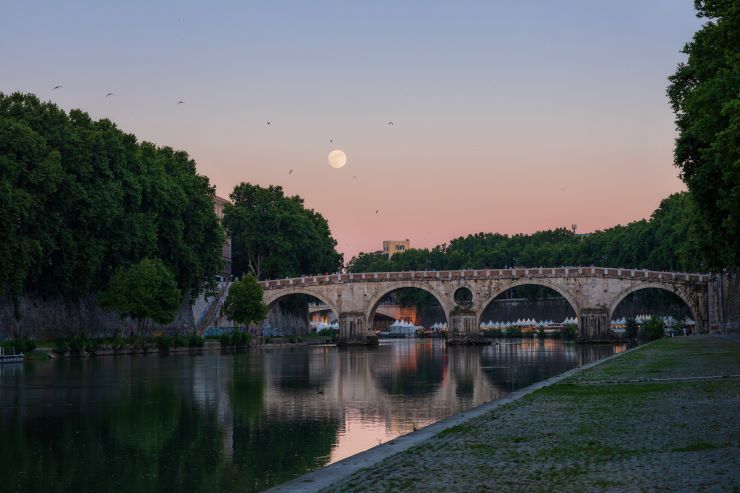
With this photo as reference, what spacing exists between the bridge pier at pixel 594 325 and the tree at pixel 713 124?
1952 inches

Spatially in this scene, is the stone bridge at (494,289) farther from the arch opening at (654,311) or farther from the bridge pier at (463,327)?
the arch opening at (654,311)

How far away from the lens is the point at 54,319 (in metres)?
67.6

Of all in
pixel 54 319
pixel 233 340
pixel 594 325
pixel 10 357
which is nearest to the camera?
pixel 10 357

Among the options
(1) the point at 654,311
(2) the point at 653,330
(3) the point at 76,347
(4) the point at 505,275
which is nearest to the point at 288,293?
(4) the point at 505,275

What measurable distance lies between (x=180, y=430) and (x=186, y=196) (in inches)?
2405

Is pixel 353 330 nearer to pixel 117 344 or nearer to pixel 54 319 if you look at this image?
pixel 54 319

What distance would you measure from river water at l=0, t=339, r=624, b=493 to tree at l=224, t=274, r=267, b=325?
4966 cm

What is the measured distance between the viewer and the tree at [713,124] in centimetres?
2669

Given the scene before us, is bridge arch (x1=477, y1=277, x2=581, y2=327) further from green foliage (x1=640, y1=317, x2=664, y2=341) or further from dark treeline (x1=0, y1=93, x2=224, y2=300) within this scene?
dark treeline (x1=0, y1=93, x2=224, y2=300)

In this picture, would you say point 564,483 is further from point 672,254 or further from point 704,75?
point 672,254

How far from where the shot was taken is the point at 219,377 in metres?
35.9

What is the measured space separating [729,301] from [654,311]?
3890cm

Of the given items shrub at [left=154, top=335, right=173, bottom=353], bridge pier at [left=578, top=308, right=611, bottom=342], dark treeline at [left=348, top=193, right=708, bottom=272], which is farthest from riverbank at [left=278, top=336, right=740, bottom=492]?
bridge pier at [left=578, top=308, right=611, bottom=342]

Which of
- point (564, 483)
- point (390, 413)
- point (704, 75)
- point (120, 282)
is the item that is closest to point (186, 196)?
point (120, 282)
